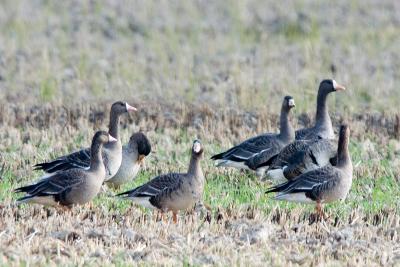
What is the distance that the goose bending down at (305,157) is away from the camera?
13141mm

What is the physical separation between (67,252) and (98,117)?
904 centimetres

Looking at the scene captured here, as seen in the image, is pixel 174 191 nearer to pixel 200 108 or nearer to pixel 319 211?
pixel 319 211

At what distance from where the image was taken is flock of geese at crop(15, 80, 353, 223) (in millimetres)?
11086

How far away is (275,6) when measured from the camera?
29.5 metres

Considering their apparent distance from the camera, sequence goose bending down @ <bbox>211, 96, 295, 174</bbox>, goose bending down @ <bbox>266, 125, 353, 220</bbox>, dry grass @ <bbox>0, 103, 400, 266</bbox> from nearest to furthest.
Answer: dry grass @ <bbox>0, 103, 400, 266</bbox> < goose bending down @ <bbox>266, 125, 353, 220</bbox> < goose bending down @ <bbox>211, 96, 295, 174</bbox>

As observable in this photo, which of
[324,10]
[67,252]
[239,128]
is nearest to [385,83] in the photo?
[239,128]

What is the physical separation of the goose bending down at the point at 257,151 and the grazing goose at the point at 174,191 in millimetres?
2571

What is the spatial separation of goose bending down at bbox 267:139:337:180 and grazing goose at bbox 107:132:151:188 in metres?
1.74

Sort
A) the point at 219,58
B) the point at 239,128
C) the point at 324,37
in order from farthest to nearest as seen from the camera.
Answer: the point at 324,37 < the point at 219,58 < the point at 239,128

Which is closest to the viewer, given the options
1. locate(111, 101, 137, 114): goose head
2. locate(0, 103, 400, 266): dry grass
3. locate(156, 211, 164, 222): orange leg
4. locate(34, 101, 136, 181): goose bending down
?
locate(0, 103, 400, 266): dry grass

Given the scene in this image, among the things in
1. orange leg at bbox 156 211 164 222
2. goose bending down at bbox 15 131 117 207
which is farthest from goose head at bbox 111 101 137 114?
orange leg at bbox 156 211 164 222

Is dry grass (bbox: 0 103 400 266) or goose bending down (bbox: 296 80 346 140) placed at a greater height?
goose bending down (bbox: 296 80 346 140)

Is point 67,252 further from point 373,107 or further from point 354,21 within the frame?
point 354,21

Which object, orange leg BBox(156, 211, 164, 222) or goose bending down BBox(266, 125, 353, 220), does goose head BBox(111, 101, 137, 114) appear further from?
goose bending down BBox(266, 125, 353, 220)
